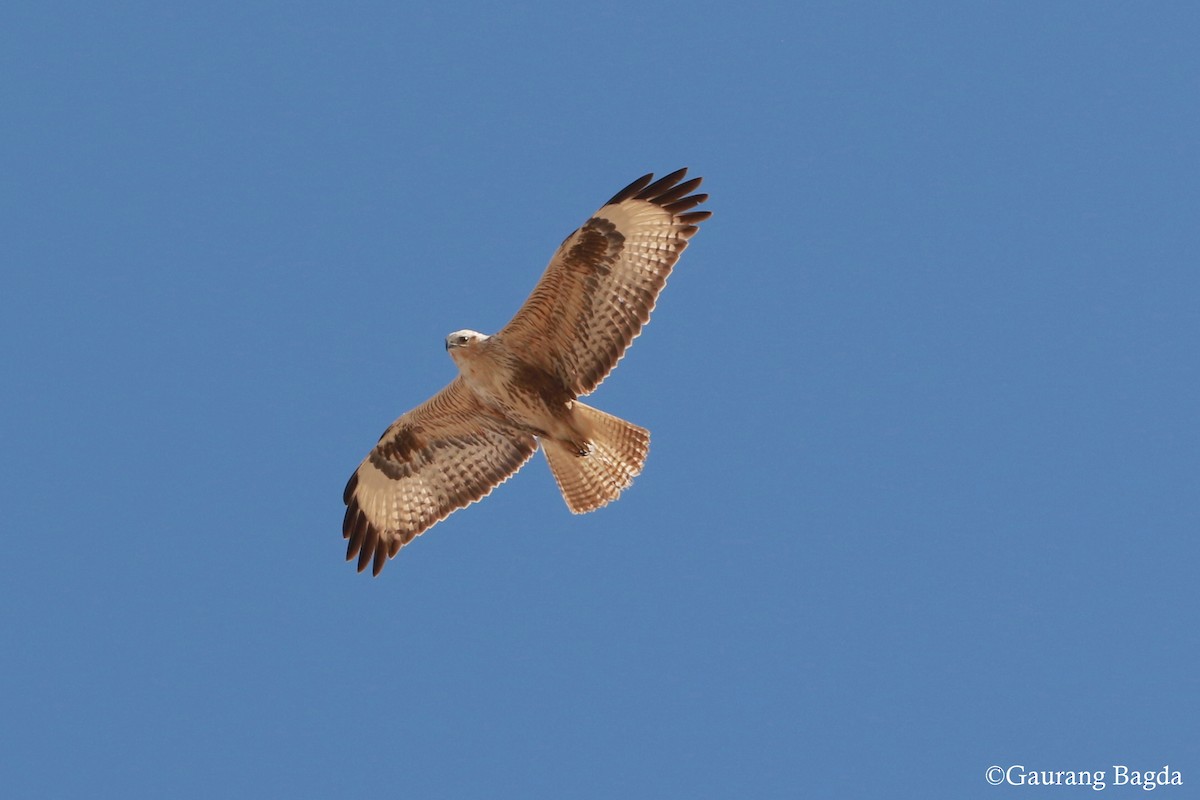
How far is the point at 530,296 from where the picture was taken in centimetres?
1041

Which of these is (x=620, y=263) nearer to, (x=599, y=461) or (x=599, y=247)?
(x=599, y=247)

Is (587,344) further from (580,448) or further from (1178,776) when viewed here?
(1178,776)

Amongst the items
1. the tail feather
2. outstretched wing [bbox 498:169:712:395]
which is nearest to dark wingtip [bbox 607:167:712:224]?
outstretched wing [bbox 498:169:712:395]

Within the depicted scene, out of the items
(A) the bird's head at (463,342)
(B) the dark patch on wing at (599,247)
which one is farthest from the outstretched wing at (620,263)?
(A) the bird's head at (463,342)

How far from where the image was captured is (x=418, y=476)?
460 inches

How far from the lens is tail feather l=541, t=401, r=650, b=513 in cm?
1091

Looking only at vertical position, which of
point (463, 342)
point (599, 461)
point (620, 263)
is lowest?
point (599, 461)

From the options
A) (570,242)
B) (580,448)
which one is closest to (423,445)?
(580,448)

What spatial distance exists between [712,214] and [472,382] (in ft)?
6.68

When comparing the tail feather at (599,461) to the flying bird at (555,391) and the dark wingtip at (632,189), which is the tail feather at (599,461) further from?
the dark wingtip at (632,189)

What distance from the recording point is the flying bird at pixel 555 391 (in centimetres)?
1040

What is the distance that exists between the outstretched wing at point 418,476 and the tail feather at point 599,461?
492 mm

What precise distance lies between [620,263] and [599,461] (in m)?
1.52

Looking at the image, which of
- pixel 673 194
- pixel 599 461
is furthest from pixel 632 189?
pixel 599 461
